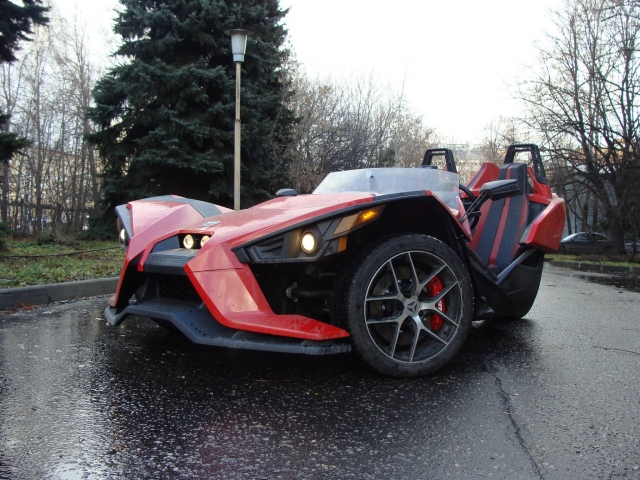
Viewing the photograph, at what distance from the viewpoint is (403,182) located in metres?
4.33

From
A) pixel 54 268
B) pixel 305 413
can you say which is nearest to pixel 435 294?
pixel 305 413

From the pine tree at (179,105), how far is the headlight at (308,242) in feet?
35.0

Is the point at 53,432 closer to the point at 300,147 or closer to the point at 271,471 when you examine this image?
the point at 271,471

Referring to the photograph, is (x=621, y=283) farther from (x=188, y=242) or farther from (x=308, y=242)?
(x=188, y=242)

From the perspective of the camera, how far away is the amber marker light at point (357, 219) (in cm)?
284

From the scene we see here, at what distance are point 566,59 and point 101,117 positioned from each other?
646 inches

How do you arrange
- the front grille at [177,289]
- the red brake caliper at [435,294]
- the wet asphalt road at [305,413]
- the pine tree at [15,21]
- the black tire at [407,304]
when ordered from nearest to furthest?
the wet asphalt road at [305,413] → the black tire at [407,304] → the front grille at [177,289] → the red brake caliper at [435,294] → the pine tree at [15,21]

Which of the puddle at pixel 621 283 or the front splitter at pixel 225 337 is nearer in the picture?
the front splitter at pixel 225 337

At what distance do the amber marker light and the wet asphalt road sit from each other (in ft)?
2.80

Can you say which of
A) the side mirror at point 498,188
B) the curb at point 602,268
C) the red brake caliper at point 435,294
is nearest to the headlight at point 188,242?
the red brake caliper at point 435,294

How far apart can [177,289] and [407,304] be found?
4.38ft

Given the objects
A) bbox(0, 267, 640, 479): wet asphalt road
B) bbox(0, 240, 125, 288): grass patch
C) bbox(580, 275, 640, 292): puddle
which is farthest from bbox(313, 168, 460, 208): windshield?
bbox(580, 275, 640, 292): puddle

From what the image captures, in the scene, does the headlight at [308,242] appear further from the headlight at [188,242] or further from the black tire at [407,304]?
the headlight at [188,242]

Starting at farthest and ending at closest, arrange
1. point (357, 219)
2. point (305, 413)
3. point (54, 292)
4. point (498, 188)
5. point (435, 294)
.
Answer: point (54, 292) → point (498, 188) → point (435, 294) → point (357, 219) → point (305, 413)
